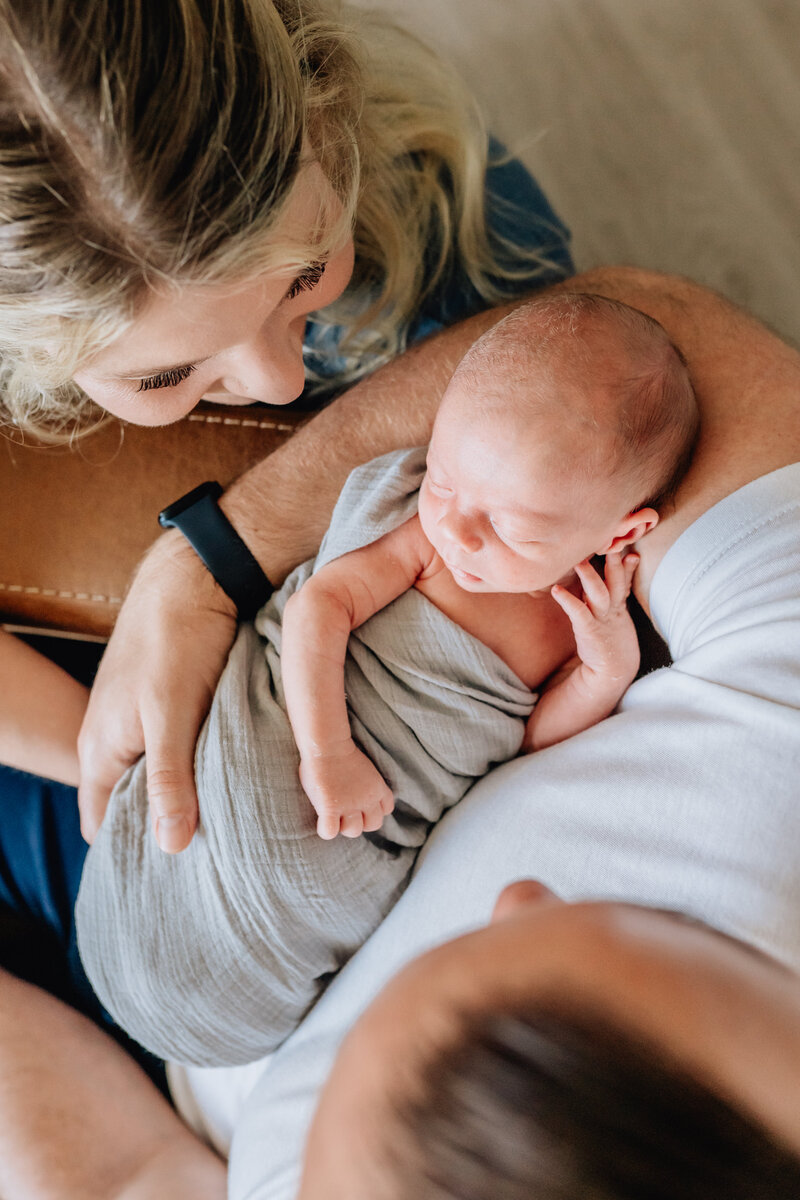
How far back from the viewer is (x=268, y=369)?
0.82 metres

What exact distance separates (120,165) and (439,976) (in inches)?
23.9

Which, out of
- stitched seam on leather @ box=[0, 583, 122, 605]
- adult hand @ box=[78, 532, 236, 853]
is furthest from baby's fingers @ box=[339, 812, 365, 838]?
stitched seam on leather @ box=[0, 583, 122, 605]

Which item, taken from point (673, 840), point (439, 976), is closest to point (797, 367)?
point (673, 840)

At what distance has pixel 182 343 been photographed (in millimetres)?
714

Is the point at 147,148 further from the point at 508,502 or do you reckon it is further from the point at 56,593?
the point at 56,593

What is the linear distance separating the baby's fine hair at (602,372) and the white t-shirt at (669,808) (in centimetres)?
11

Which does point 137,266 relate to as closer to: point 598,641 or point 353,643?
point 353,643

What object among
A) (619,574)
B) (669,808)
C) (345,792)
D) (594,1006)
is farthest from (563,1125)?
(619,574)

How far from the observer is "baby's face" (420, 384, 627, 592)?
2.53ft

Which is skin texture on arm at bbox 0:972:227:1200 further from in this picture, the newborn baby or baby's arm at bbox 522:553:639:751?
baby's arm at bbox 522:553:639:751

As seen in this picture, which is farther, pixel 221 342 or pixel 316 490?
pixel 316 490

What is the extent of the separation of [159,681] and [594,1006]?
72 centimetres

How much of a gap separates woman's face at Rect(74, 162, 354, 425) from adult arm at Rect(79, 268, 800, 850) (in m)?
0.19

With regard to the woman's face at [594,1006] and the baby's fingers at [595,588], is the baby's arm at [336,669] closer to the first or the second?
the baby's fingers at [595,588]
